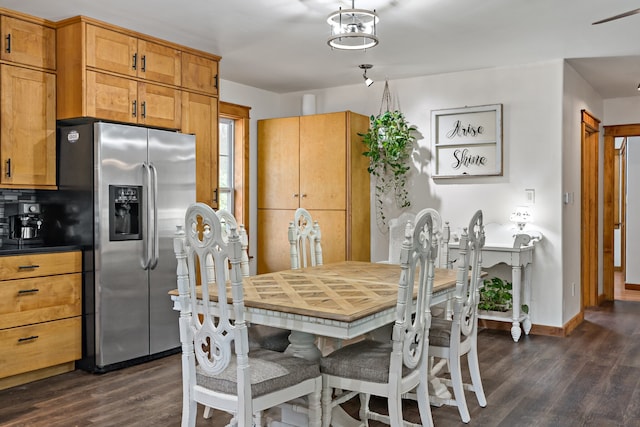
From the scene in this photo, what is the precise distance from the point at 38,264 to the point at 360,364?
2332 mm

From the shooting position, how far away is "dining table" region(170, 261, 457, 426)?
231 centimetres

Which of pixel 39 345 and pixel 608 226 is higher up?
pixel 608 226

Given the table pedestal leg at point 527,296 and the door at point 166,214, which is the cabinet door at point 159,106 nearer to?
the door at point 166,214

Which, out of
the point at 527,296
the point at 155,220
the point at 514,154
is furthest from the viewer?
the point at 514,154

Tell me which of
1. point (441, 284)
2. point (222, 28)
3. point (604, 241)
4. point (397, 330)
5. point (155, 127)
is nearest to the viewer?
point (397, 330)

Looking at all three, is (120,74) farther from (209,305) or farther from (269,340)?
(209,305)

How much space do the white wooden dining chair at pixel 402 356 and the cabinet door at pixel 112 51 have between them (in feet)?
8.66

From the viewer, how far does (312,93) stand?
20.8 ft

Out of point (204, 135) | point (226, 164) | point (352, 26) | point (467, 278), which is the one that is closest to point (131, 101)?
point (204, 135)

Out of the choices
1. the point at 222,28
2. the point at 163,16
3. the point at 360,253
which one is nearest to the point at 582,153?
the point at 360,253

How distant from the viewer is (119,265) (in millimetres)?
3949

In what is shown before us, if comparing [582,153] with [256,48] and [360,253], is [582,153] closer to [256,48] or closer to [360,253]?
[360,253]

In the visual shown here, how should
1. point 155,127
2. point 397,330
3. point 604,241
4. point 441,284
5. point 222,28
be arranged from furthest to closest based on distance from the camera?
1. point 604,241
2. point 155,127
3. point 222,28
4. point 441,284
5. point 397,330

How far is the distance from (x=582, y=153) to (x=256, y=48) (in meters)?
3.38
